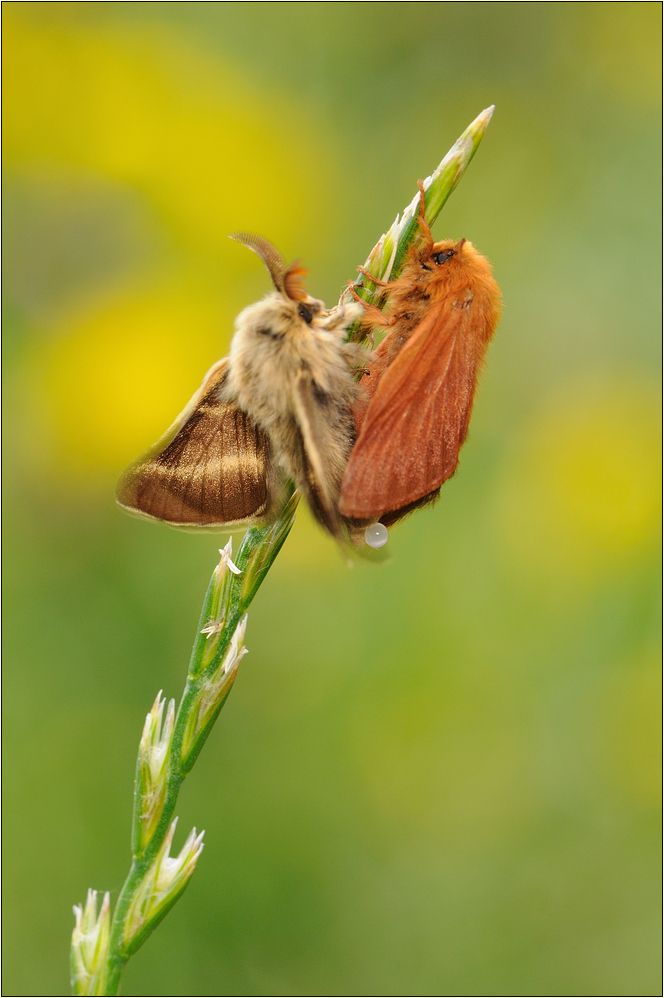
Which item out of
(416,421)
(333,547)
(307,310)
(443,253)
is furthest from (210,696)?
(333,547)

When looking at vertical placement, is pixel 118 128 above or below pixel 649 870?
above

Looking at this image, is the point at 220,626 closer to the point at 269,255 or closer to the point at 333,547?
the point at 269,255

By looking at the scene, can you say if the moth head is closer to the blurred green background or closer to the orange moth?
the orange moth

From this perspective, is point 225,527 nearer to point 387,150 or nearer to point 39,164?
point 39,164

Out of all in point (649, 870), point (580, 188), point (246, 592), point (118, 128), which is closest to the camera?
point (246, 592)

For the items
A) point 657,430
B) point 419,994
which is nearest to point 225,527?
point 419,994

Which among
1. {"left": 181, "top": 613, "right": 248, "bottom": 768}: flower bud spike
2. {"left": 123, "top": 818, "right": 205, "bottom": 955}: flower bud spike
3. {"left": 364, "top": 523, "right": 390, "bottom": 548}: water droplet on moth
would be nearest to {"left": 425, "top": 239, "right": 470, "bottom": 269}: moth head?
{"left": 364, "top": 523, "right": 390, "bottom": 548}: water droplet on moth
